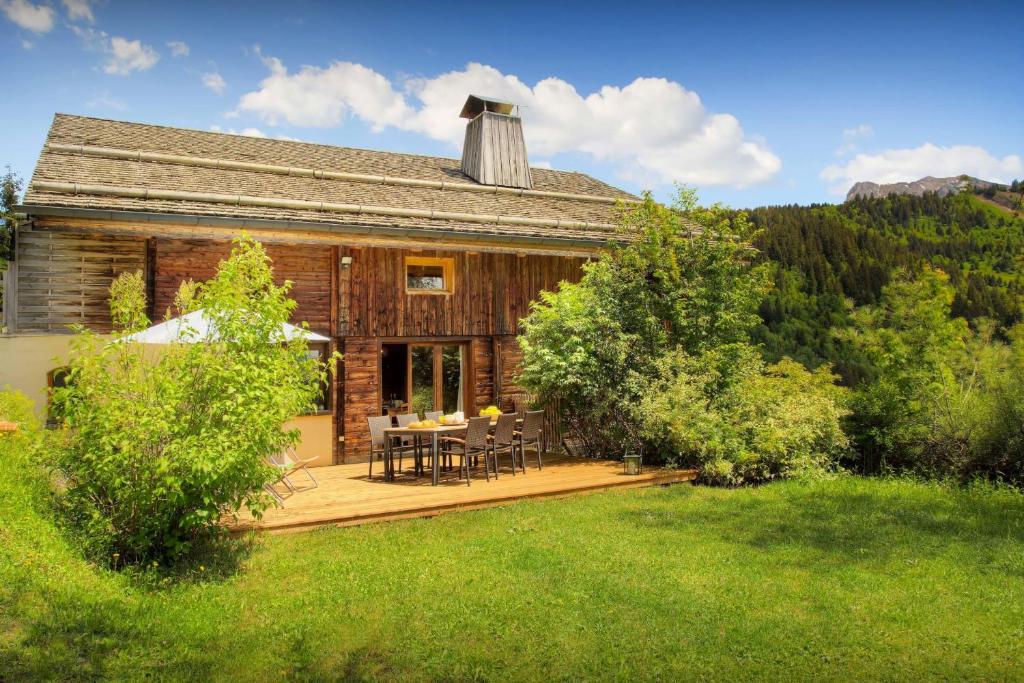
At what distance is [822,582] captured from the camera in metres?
5.73

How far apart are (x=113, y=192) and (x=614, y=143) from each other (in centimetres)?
1686

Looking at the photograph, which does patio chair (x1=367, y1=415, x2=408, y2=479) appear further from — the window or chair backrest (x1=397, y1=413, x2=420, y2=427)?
the window

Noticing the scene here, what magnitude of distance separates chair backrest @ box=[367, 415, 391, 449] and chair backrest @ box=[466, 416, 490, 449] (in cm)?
146

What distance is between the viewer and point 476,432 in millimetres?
9367

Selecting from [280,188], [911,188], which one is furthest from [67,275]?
[911,188]

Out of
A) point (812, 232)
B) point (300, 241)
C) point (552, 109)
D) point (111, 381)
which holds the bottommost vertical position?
point (111, 381)

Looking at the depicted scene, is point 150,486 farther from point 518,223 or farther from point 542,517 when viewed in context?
point 518,223

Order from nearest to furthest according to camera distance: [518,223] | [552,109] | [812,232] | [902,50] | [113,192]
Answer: [113,192], [902,50], [518,223], [552,109], [812,232]

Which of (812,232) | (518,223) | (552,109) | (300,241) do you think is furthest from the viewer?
(812,232)

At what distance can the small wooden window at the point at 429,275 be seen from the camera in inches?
504

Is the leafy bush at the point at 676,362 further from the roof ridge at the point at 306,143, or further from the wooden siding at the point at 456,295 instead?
the roof ridge at the point at 306,143

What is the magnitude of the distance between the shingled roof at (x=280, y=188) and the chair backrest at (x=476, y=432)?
13.6ft

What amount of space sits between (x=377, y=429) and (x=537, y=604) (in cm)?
555

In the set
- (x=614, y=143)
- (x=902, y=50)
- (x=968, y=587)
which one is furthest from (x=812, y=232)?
(x=968, y=587)
